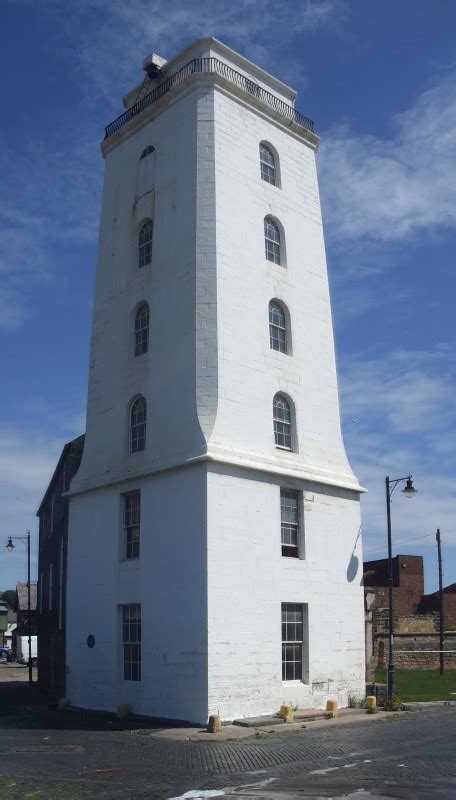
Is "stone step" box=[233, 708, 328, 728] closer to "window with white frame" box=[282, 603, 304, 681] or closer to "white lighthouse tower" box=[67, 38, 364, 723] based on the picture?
"white lighthouse tower" box=[67, 38, 364, 723]

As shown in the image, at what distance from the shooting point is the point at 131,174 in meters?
30.9

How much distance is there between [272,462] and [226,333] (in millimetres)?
3990

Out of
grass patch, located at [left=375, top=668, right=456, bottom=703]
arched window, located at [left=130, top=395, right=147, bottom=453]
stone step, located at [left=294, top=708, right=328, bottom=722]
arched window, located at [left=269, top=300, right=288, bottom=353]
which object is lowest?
grass patch, located at [left=375, top=668, right=456, bottom=703]

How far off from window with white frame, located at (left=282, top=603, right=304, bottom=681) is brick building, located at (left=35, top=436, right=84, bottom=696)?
12.2 m

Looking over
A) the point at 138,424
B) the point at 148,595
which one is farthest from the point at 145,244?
the point at 148,595

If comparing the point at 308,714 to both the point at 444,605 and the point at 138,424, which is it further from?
the point at 444,605

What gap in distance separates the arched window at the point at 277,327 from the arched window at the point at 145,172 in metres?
5.79

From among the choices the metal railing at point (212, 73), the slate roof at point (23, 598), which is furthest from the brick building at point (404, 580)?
the metal railing at point (212, 73)

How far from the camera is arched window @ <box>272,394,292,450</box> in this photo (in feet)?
90.0

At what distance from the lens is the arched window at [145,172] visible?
97.7 feet

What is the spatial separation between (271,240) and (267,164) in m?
2.83

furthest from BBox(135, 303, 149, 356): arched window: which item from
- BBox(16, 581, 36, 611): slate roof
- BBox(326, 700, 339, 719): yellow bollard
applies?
BBox(16, 581, 36, 611): slate roof

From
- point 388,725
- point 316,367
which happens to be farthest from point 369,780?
point 316,367

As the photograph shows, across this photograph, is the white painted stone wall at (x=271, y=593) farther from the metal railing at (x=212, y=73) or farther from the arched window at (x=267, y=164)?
the metal railing at (x=212, y=73)
